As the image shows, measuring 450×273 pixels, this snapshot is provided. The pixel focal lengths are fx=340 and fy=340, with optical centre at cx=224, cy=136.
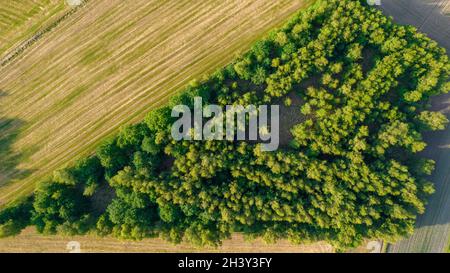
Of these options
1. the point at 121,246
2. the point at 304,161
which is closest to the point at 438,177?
the point at 304,161

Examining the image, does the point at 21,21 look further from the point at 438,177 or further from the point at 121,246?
the point at 438,177

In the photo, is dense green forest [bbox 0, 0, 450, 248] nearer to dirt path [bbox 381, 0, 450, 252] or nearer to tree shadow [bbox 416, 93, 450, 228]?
tree shadow [bbox 416, 93, 450, 228]

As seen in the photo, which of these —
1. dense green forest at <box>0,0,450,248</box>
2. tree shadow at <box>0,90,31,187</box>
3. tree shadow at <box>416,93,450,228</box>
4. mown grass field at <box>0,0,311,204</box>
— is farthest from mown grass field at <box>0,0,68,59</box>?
tree shadow at <box>416,93,450,228</box>

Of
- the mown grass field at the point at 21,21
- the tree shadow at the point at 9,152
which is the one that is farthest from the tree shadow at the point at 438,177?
the tree shadow at the point at 9,152

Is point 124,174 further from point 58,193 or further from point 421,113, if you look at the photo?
point 421,113

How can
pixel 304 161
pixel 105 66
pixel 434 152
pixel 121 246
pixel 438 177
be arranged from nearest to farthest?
1. pixel 304 161
2. pixel 434 152
3. pixel 438 177
4. pixel 121 246
5. pixel 105 66

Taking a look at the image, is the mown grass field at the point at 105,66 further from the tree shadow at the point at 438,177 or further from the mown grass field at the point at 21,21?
the tree shadow at the point at 438,177
